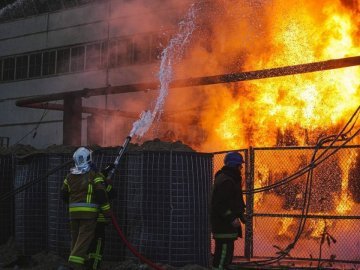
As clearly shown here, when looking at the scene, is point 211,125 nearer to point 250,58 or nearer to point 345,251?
point 250,58

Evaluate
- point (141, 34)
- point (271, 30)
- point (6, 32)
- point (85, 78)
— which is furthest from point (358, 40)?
point (6, 32)

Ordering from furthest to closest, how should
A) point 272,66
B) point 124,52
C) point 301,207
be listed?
point 124,52, point 272,66, point 301,207

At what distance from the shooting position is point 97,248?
684cm

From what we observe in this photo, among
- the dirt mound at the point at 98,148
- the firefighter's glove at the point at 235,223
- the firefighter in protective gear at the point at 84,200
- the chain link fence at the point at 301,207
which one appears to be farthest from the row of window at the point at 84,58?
the firefighter's glove at the point at 235,223

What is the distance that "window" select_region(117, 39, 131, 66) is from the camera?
22094 mm

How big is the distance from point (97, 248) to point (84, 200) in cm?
72

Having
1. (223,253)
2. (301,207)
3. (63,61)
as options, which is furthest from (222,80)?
(63,61)

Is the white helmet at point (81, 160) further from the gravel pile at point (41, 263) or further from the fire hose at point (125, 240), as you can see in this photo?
the gravel pile at point (41, 263)

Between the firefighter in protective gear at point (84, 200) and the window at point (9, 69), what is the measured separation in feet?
71.4

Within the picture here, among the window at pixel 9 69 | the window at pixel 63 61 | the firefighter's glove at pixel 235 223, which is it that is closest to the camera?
the firefighter's glove at pixel 235 223

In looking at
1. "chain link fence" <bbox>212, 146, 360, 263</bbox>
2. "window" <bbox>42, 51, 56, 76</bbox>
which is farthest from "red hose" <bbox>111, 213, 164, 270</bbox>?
"window" <bbox>42, 51, 56, 76</bbox>

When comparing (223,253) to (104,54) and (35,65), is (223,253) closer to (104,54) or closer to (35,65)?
(104,54)

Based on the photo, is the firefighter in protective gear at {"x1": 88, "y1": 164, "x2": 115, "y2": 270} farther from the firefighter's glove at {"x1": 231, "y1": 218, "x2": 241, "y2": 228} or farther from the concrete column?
the concrete column

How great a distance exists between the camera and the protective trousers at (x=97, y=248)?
6.78m
